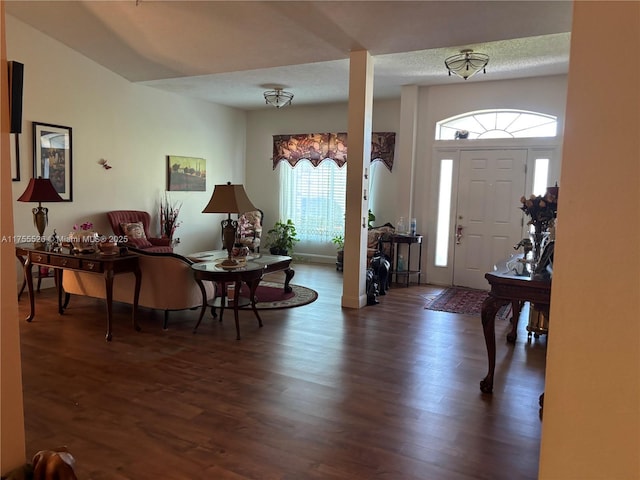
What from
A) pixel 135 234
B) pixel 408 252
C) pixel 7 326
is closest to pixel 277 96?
pixel 135 234

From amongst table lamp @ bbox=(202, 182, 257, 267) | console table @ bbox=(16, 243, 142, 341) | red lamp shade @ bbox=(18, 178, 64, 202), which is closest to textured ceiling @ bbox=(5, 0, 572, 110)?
table lamp @ bbox=(202, 182, 257, 267)

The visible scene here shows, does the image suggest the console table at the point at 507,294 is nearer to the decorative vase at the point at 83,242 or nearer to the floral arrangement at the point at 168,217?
the decorative vase at the point at 83,242

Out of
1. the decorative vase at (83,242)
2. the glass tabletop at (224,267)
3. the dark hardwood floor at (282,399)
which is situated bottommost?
the dark hardwood floor at (282,399)

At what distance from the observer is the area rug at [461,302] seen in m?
5.45

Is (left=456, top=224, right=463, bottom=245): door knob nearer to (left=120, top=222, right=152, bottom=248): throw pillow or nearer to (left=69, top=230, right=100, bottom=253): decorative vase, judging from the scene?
(left=120, top=222, right=152, bottom=248): throw pillow

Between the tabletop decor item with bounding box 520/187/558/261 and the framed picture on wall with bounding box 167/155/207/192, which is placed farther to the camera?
the framed picture on wall with bounding box 167/155/207/192

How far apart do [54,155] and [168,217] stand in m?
2.26

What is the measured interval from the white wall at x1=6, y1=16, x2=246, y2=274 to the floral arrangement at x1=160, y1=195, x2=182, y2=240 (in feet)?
0.39

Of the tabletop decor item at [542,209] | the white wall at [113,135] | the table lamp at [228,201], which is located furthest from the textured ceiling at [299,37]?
the table lamp at [228,201]

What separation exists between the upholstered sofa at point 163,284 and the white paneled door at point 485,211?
13.4 feet

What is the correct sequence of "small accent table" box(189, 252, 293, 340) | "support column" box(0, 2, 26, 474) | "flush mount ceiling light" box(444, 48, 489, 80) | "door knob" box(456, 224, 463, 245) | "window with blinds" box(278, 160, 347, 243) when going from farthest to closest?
"window with blinds" box(278, 160, 347, 243) → "door knob" box(456, 224, 463, 245) → "flush mount ceiling light" box(444, 48, 489, 80) → "small accent table" box(189, 252, 293, 340) → "support column" box(0, 2, 26, 474)

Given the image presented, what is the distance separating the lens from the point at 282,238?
29.2 feet

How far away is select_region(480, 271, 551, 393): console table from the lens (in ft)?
9.78

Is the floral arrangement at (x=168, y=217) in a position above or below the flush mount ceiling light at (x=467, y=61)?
below
